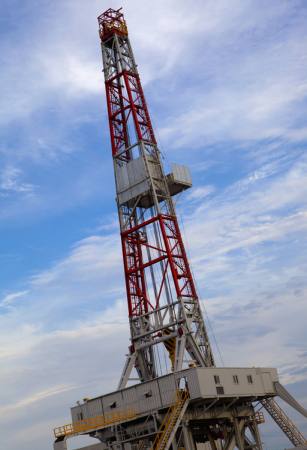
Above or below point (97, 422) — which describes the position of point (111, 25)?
above

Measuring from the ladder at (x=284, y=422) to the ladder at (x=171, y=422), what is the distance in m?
10.9

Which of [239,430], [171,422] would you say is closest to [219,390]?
[171,422]

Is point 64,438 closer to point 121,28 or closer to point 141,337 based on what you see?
point 141,337

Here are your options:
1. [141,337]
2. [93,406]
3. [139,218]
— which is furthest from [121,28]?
[93,406]

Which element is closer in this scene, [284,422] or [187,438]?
[187,438]

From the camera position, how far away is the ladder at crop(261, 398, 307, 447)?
59225 millimetres

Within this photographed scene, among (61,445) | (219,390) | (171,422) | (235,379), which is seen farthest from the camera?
(61,445)

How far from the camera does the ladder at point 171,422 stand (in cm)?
5181

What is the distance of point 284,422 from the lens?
198 feet

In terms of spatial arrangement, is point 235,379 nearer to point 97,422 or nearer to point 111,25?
point 97,422

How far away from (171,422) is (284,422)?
13.2 meters

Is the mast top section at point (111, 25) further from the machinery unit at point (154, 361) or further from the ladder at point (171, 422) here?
the ladder at point (171, 422)

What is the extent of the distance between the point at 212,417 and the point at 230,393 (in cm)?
260

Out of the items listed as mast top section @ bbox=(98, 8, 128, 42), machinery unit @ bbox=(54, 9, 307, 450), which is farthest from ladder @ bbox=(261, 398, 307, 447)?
mast top section @ bbox=(98, 8, 128, 42)
